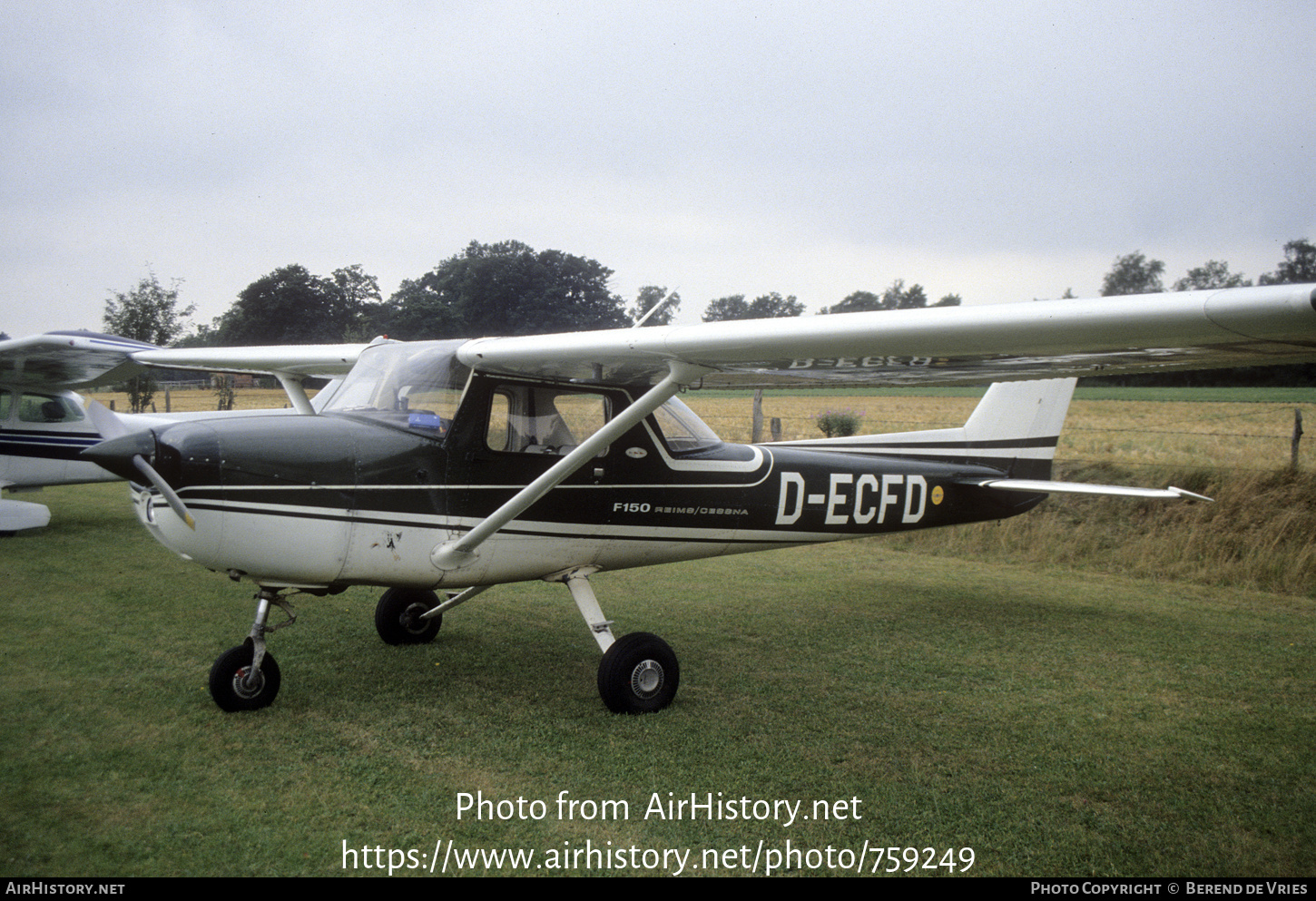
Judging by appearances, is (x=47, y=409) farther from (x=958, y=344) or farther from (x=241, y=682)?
(x=958, y=344)

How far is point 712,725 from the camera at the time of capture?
4.57 meters

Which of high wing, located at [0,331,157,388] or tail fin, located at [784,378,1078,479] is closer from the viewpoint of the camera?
tail fin, located at [784,378,1078,479]

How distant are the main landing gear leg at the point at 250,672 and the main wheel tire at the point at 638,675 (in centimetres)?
182

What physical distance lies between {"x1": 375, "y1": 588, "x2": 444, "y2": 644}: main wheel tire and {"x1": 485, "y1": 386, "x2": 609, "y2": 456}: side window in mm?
1866

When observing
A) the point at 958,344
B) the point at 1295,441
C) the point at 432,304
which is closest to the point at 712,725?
the point at 958,344

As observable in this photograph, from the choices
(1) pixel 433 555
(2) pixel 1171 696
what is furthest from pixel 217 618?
(2) pixel 1171 696

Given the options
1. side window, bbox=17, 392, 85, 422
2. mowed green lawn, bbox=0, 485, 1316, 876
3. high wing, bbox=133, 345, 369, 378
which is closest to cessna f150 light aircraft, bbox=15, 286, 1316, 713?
high wing, bbox=133, 345, 369, 378

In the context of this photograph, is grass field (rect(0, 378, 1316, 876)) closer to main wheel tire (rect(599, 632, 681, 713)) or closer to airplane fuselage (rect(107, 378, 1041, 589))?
main wheel tire (rect(599, 632, 681, 713))

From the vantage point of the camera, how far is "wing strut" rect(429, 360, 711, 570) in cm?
423

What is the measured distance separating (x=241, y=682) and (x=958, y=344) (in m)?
4.24

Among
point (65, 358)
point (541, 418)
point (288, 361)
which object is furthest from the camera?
point (65, 358)
